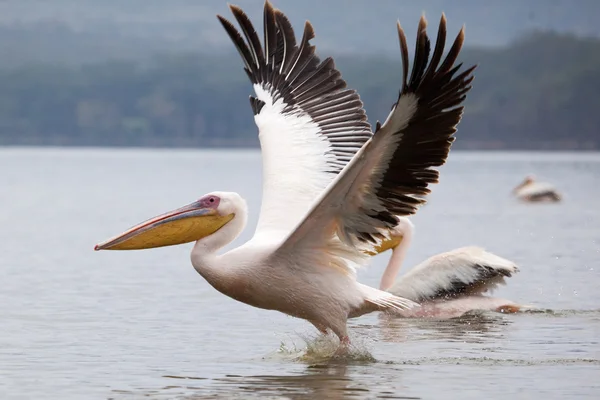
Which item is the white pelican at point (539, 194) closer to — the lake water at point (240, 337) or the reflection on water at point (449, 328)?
the lake water at point (240, 337)

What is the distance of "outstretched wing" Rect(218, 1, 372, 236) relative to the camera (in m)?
8.57

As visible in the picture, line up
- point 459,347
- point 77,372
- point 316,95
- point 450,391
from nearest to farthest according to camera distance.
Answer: point 450,391, point 77,372, point 459,347, point 316,95

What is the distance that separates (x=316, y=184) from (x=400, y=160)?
169cm

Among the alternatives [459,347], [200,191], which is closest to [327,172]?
[459,347]

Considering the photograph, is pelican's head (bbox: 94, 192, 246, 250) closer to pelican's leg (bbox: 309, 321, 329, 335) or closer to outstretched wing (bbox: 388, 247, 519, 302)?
pelican's leg (bbox: 309, 321, 329, 335)

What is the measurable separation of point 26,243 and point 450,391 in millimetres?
10096

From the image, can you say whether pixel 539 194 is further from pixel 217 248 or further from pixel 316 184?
pixel 217 248

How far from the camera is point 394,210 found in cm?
731

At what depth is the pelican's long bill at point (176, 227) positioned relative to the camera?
306 inches

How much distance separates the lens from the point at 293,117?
29.9ft

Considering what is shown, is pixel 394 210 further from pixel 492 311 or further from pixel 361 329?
pixel 492 311

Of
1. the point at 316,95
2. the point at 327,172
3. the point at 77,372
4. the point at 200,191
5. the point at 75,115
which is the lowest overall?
the point at 77,372

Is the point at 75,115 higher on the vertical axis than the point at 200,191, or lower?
higher

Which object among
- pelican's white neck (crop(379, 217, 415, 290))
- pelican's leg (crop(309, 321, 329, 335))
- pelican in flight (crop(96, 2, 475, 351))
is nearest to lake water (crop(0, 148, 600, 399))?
pelican's leg (crop(309, 321, 329, 335))
